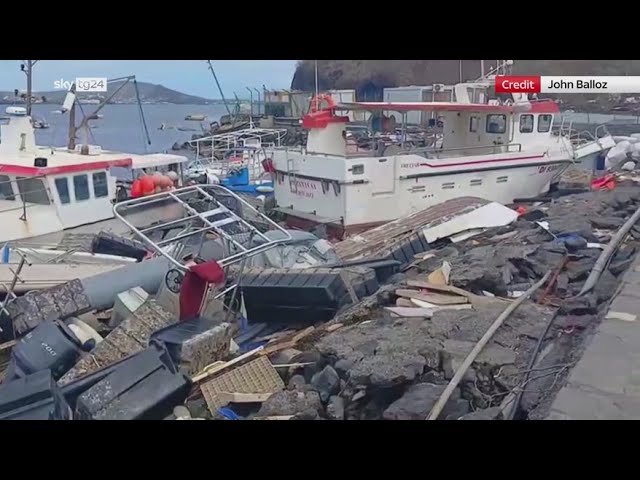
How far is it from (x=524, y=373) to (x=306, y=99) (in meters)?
40.1

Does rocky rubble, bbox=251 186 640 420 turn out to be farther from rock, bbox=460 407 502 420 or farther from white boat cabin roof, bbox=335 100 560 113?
white boat cabin roof, bbox=335 100 560 113

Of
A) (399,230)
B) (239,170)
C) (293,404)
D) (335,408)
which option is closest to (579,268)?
(335,408)

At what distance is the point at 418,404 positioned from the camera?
13.9 feet

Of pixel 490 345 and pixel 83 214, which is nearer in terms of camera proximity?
pixel 490 345

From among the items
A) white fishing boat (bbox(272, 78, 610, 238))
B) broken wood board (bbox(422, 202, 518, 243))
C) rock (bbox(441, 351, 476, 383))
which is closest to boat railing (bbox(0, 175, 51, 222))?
white fishing boat (bbox(272, 78, 610, 238))

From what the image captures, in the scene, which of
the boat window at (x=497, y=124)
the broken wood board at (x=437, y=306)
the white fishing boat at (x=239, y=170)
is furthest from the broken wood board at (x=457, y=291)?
the white fishing boat at (x=239, y=170)

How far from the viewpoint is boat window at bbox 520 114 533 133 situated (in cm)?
1569

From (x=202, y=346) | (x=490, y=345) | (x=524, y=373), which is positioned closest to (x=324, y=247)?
(x=202, y=346)

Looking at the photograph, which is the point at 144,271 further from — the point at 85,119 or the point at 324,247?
the point at 85,119

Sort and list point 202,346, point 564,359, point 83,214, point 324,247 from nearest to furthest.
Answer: point 564,359 → point 202,346 → point 324,247 → point 83,214

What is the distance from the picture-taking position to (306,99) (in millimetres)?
43188

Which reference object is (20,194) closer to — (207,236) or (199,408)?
(207,236)

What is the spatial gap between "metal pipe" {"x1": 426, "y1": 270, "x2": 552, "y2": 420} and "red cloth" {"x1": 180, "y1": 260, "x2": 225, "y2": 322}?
293 centimetres

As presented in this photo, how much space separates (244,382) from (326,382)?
3.14 feet
